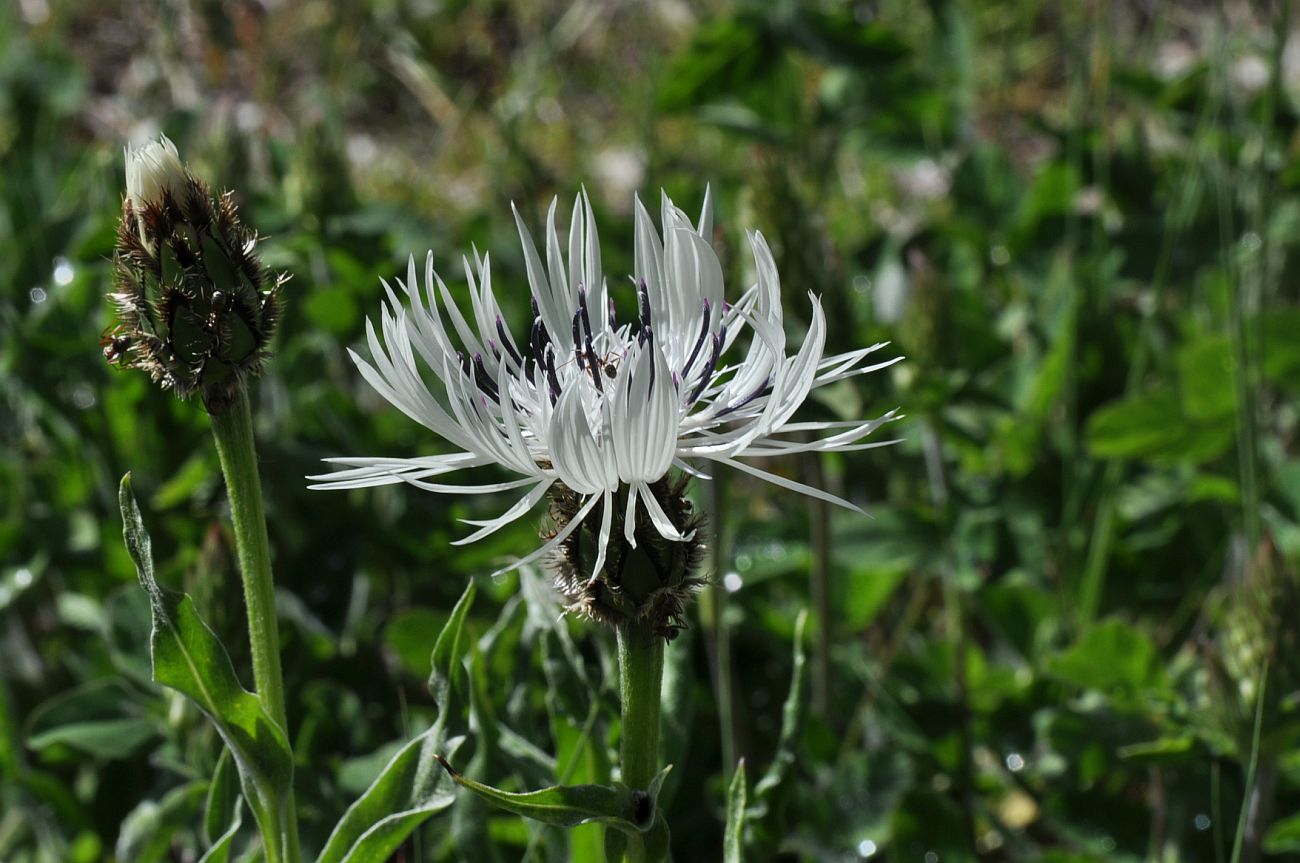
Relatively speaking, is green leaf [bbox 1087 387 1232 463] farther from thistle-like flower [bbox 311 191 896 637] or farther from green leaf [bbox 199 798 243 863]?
green leaf [bbox 199 798 243 863]

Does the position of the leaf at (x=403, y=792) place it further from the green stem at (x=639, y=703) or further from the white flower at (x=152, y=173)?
the white flower at (x=152, y=173)

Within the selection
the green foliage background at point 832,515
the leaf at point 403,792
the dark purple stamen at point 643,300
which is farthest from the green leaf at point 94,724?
the dark purple stamen at point 643,300

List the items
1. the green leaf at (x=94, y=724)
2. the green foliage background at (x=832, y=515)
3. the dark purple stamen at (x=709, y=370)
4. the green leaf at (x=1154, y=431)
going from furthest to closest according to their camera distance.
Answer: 1. the green leaf at (x=1154, y=431)
2. the green leaf at (x=94, y=724)
3. the green foliage background at (x=832, y=515)
4. the dark purple stamen at (x=709, y=370)

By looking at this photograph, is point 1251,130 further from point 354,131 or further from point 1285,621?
point 354,131

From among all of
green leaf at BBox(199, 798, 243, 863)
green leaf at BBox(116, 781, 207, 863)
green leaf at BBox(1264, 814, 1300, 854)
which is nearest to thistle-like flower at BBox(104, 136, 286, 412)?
green leaf at BBox(199, 798, 243, 863)

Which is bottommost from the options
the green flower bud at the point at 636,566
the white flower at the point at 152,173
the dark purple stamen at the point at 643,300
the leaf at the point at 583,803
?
the leaf at the point at 583,803

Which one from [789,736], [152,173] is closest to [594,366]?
[152,173]

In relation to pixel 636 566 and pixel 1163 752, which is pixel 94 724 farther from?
pixel 1163 752
